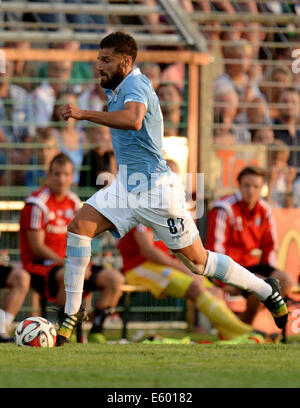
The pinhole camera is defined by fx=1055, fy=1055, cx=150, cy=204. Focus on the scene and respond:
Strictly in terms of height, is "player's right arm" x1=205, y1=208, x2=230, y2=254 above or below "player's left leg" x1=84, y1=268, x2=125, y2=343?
above

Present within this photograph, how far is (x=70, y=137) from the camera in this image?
11.7 m

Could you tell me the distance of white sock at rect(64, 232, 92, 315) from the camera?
300 inches

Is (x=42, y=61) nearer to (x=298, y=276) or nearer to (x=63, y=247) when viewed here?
(x=63, y=247)

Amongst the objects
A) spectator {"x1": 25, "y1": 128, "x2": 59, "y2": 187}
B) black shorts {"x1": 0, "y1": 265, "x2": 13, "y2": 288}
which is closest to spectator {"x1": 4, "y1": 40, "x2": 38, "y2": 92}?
spectator {"x1": 25, "y1": 128, "x2": 59, "y2": 187}

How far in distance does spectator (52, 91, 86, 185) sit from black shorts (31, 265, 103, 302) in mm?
1568

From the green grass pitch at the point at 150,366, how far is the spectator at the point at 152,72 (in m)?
4.58

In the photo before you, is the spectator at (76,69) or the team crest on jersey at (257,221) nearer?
the team crest on jersey at (257,221)

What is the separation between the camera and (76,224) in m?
7.60

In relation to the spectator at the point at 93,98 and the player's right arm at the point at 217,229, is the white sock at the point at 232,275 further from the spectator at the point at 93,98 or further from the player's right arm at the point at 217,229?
the spectator at the point at 93,98

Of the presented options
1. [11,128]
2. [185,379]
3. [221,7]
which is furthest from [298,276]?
[185,379]

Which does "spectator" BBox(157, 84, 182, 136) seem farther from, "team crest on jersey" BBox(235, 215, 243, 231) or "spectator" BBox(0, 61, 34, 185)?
"spectator" BBox(0, 61, 34, 185)

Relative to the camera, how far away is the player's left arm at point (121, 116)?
6977 millimetres

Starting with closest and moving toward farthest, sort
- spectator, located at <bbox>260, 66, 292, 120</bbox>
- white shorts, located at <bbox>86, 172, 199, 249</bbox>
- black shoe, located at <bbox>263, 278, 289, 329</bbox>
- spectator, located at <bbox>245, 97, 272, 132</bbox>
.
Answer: white shorts, located at <bbox>86, 172, 199, 249</bbox>, black shoe, located at <bbox>263, 278, 289, 329</bbox>, spectator, located at <bbox>245, 97, 272, 132</bbox>, spectator, located at <bbox>260, 66, 292, 120</bbox>

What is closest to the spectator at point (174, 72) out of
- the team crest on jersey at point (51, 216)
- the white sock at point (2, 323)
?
the team crest on jersey at point (51, 216)
